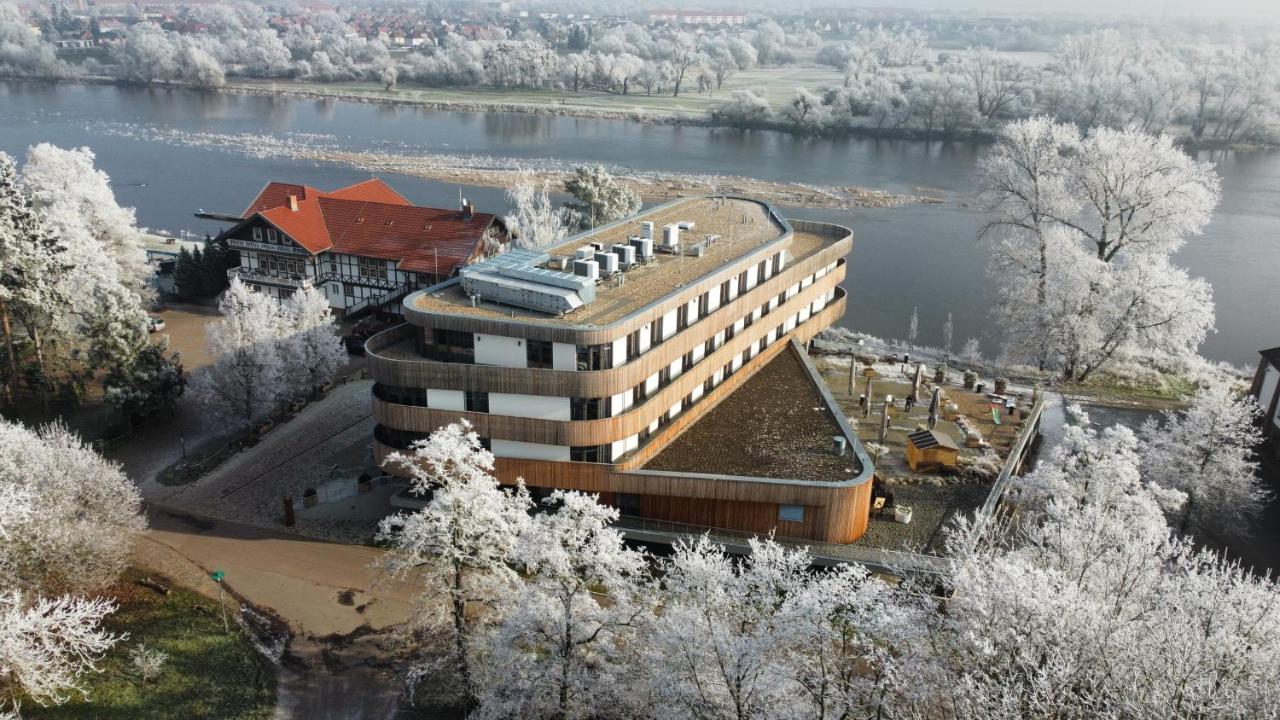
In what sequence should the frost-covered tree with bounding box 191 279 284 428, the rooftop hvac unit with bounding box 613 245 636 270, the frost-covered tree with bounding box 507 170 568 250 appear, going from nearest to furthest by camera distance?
the rooftop hvac unit with bounding box 613 245 636 270, the frost-covered tree with bounding box 191 279 284 428, the frost-covered tree with bounding box 507 170 568 250

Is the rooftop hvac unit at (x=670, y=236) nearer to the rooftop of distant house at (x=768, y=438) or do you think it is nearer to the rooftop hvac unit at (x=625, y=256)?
the rooftop hvac unit at (x=625, y=256)

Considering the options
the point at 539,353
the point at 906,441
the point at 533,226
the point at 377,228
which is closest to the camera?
the point at 539,353

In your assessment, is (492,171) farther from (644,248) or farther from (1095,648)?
(1095,648)

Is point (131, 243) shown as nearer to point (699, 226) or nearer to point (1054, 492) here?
point (699, 226)

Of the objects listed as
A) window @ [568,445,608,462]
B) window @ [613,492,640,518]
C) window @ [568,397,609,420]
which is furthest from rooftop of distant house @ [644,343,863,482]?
window @ [568,397,609,420]

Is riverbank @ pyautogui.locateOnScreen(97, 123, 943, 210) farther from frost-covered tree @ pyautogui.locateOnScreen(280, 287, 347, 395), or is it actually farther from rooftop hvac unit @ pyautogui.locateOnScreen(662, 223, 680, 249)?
rooftop hvac unit @ pyautogui.locateOnScreen(662, 223, 680, 249)

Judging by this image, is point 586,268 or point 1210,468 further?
point 586,268

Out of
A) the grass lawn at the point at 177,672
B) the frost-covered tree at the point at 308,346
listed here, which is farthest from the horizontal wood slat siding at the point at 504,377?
the frost-covered tree at the point at 308,346

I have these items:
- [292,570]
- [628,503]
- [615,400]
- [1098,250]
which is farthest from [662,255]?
[1098,250]
